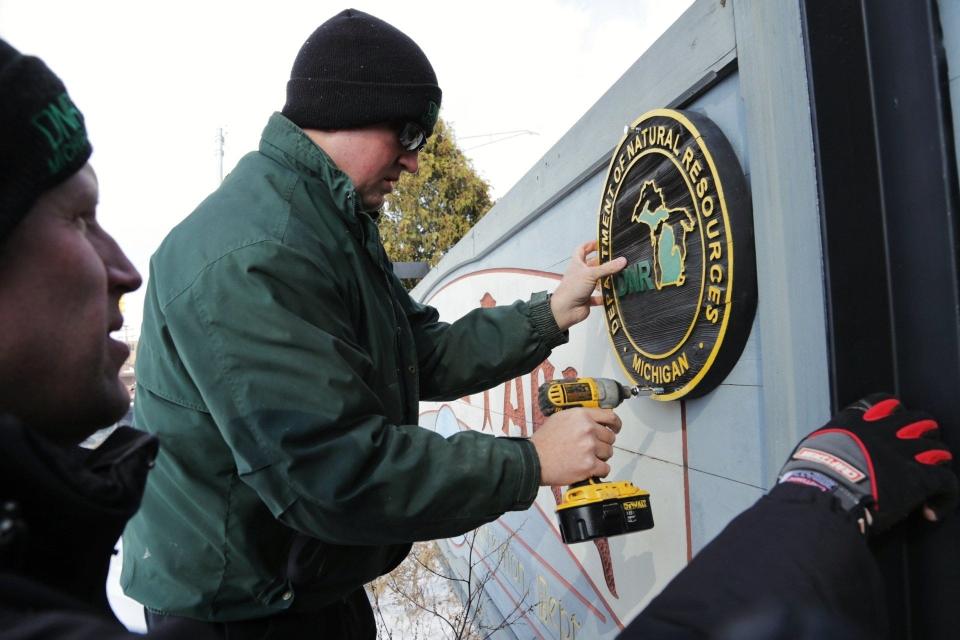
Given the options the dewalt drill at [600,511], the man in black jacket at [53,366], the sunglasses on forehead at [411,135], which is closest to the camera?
the man in black jacket at [53,366]

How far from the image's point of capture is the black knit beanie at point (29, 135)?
84 centimetres

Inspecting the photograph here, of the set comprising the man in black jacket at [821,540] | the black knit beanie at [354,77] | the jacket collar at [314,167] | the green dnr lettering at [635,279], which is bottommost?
the man in black jacket at [821,540]

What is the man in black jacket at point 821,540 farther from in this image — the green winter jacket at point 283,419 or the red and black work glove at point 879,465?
the green winter jacket at point 283,419

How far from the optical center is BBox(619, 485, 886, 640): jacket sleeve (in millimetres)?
978

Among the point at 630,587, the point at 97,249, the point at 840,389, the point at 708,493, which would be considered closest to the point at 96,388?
the point at 97,249

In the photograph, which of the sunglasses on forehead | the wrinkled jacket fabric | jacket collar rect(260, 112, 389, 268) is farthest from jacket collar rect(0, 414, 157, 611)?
the sunglasses on forehead

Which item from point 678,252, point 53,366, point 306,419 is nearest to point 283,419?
point 306,419

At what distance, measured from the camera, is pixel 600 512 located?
1.94 metres

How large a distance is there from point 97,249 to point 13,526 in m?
0.49

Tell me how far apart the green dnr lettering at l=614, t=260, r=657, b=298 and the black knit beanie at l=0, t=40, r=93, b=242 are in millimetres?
1644

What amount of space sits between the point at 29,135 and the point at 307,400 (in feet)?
2.71

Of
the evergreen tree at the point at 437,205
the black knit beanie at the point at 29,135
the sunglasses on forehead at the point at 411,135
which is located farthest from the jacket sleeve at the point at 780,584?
the evergreen tree at the point at 437,205

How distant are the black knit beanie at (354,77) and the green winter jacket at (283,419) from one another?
11cm

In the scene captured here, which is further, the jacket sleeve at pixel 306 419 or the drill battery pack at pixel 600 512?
the drill battery pack at pixel 600 512
